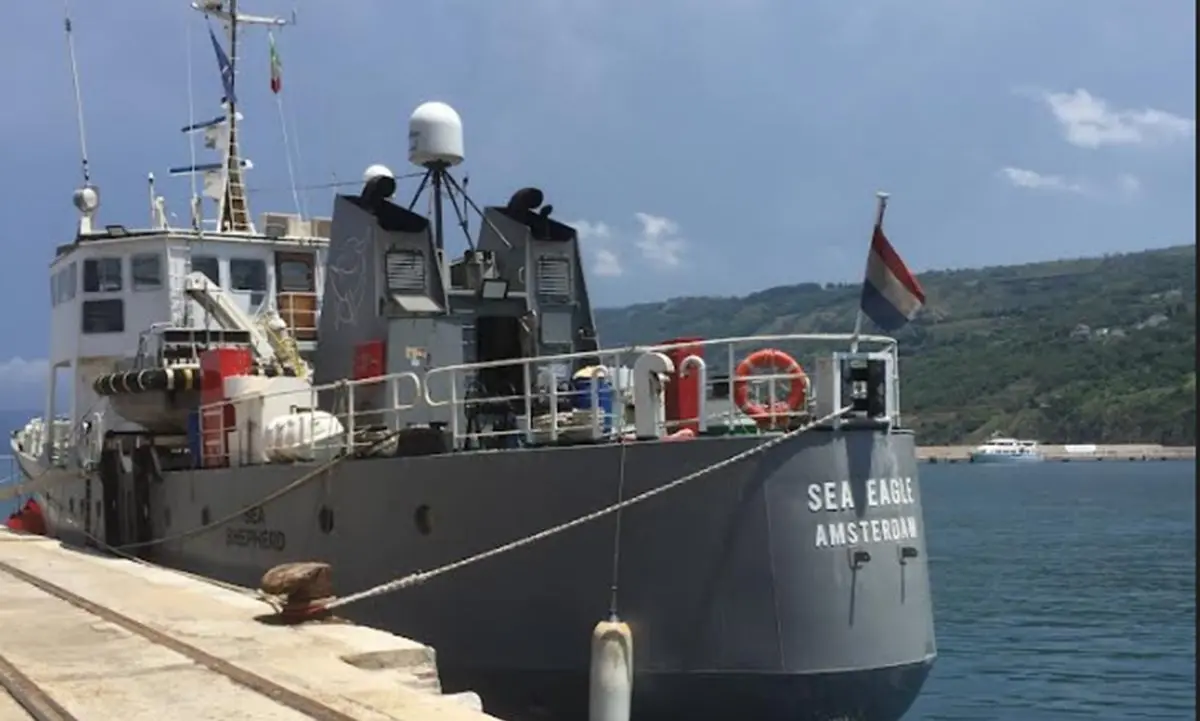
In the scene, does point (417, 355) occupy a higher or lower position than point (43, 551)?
higher

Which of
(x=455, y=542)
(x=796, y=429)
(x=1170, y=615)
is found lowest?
(x=1170, y=615)

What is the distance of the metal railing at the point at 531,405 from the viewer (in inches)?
476

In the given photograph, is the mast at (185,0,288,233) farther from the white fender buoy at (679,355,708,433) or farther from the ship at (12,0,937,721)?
the white fender buoy at (679,355,708,433)

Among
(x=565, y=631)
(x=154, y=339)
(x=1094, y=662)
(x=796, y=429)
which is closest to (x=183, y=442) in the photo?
(x=154, y=339)

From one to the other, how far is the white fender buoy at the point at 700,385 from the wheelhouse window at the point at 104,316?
12.4m

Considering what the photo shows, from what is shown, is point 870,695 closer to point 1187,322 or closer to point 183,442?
point 183,442

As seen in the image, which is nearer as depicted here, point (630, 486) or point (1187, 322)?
point (630, 486)

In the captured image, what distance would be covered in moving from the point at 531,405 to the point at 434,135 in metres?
4.38

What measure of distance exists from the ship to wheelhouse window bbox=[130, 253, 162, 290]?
2048 mm

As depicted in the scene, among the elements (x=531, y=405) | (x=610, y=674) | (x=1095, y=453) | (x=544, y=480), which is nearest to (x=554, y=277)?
(x=531, y=405)

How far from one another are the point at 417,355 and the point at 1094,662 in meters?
12.1

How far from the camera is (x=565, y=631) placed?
12117 millimetres

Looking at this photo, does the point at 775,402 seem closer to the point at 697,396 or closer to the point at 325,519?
the point at 697,396

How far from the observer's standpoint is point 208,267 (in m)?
21.3
